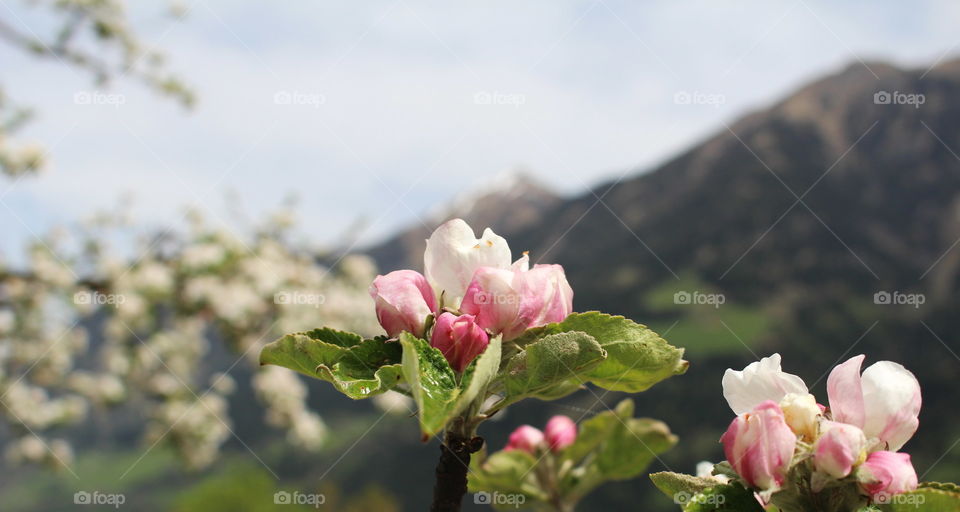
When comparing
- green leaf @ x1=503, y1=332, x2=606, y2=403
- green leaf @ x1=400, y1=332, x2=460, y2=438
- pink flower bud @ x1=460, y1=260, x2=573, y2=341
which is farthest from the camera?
pink flower bud @ x1=460, y1=260, x2=573, y2=341

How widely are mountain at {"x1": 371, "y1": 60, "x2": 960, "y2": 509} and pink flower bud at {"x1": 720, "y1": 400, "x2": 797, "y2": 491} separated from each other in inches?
2184

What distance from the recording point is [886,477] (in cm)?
73

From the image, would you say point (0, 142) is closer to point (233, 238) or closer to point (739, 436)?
point (233, 238)

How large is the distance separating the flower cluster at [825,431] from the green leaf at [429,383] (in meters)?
A: 0.29

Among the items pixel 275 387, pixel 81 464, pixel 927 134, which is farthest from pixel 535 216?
pixel 275 387

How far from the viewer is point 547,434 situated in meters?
1.49

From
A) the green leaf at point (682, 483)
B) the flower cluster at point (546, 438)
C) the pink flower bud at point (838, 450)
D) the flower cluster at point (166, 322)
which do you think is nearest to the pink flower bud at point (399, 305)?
the green leaf at point (682, 483)

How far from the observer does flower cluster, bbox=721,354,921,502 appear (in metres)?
0.72

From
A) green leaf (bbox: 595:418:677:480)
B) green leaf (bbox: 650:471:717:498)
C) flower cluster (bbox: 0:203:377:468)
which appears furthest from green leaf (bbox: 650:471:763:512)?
flower cluster (bbox: 0:203:377:468)

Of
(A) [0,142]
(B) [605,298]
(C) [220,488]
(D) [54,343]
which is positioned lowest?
(C) [220,488]

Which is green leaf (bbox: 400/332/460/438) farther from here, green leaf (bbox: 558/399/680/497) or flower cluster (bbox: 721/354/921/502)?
green leaf (bbox: 558/399/680/497)

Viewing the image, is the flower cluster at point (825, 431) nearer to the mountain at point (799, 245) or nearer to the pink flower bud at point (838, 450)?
the pink flower bud at point (838, 450)

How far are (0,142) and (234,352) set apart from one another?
7.23 ft

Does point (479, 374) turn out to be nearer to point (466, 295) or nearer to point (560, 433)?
point (466, 295)
